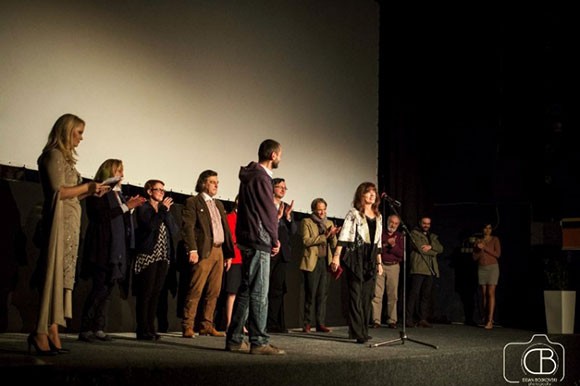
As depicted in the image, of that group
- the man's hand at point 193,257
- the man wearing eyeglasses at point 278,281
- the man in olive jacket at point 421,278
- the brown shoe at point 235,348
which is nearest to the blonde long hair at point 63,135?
the brown shoe at point 235,348

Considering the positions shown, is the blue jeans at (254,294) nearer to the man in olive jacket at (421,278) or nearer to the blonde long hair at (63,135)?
the blonde long hair at (63,135)

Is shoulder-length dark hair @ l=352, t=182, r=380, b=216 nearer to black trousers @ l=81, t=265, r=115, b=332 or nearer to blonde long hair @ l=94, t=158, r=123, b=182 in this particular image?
blonde long hair @ l=94, t=158, r=123, b=182

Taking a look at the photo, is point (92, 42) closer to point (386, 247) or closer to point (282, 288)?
point (282, 288)

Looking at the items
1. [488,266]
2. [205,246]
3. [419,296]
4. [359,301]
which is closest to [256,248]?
[205,246]

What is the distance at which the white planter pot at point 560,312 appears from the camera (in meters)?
8.15

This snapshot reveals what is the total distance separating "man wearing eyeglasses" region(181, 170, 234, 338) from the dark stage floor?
1.07 ft

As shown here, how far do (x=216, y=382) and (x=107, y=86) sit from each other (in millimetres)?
3138

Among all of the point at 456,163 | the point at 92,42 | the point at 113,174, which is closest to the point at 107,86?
the point at 92,42

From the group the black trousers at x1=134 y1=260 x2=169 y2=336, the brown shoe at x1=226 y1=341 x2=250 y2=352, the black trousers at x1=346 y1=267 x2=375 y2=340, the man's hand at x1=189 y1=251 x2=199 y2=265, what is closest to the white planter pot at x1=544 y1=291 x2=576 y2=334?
the black trousers at x1=346 y1=267 x2=375 y2=340

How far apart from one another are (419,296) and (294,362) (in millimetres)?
5220

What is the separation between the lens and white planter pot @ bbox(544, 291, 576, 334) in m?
8.15

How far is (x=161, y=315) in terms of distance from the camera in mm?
6535

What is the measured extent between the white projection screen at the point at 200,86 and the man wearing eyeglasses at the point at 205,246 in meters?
0.58

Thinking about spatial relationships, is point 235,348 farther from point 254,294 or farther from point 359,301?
point 359,301
